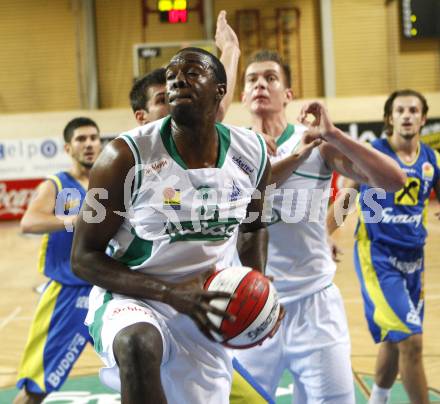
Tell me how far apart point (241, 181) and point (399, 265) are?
7.94 ft

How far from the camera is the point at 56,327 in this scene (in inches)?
189

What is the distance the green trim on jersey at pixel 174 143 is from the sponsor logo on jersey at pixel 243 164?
6 centimetres

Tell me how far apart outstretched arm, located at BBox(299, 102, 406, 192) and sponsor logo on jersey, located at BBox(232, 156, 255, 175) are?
1.90 feet

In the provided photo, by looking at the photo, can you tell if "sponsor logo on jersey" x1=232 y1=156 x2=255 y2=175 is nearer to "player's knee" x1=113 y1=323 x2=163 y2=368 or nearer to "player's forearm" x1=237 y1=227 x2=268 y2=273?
"player's forearm" x1=237 y1=227 x2=268 y2=273

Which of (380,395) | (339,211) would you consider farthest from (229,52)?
(380,395)

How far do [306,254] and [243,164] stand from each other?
1050 millimetres

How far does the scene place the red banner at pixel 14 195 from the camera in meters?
16.6

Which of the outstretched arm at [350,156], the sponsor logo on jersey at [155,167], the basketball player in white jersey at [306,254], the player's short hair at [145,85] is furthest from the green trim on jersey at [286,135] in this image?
the sponsor logo on jersey at [155,167]

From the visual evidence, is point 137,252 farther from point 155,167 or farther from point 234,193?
point 234,193

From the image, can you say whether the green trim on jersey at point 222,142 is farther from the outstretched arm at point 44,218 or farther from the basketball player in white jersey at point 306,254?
the outstretched arm at point 44,218

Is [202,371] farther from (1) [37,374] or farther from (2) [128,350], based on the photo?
(1) [37,374]

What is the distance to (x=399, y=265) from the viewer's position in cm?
504

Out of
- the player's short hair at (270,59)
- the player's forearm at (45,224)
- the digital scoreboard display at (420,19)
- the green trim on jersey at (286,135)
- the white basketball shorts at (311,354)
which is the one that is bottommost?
the white basketball shorts at (311,354)

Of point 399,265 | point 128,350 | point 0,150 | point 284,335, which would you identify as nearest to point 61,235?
point 284,335
